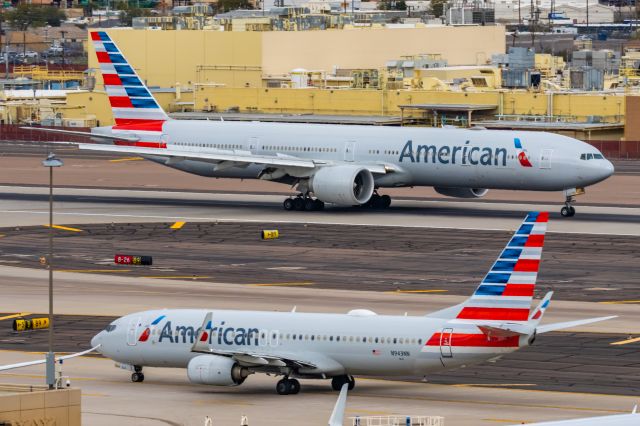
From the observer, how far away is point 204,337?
2040 inches

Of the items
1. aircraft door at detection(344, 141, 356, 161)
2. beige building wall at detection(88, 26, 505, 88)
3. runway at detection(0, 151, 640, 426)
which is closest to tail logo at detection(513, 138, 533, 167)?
runway at detection(0, 151, 640, 426)

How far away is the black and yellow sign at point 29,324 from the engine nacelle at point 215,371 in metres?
14.4

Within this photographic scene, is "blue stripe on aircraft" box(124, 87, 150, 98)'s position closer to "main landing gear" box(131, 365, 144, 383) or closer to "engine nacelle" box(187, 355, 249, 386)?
"main landing gear" box(131, 365, 144, 383)

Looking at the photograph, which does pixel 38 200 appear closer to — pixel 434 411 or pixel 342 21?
pixel 434 411

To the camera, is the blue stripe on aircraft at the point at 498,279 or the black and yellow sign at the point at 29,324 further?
the black and yellow sign at the point at 29,324

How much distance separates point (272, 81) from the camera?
17488 centimetres

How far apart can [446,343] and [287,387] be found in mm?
5806

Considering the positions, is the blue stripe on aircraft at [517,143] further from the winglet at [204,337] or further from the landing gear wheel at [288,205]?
the winglet at [204,337]

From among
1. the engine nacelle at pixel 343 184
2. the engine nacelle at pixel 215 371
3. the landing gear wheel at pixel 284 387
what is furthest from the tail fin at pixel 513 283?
the engine nacelle at pixel 343 184

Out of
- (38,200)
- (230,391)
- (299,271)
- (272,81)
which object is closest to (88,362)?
(230,391)

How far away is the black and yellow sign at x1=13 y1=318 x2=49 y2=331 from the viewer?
6312 centimetres

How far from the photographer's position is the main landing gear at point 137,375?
53688mm

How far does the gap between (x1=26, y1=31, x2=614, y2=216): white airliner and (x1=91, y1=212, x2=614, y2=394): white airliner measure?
43147mm

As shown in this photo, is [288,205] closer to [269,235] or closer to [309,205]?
[309,205]
